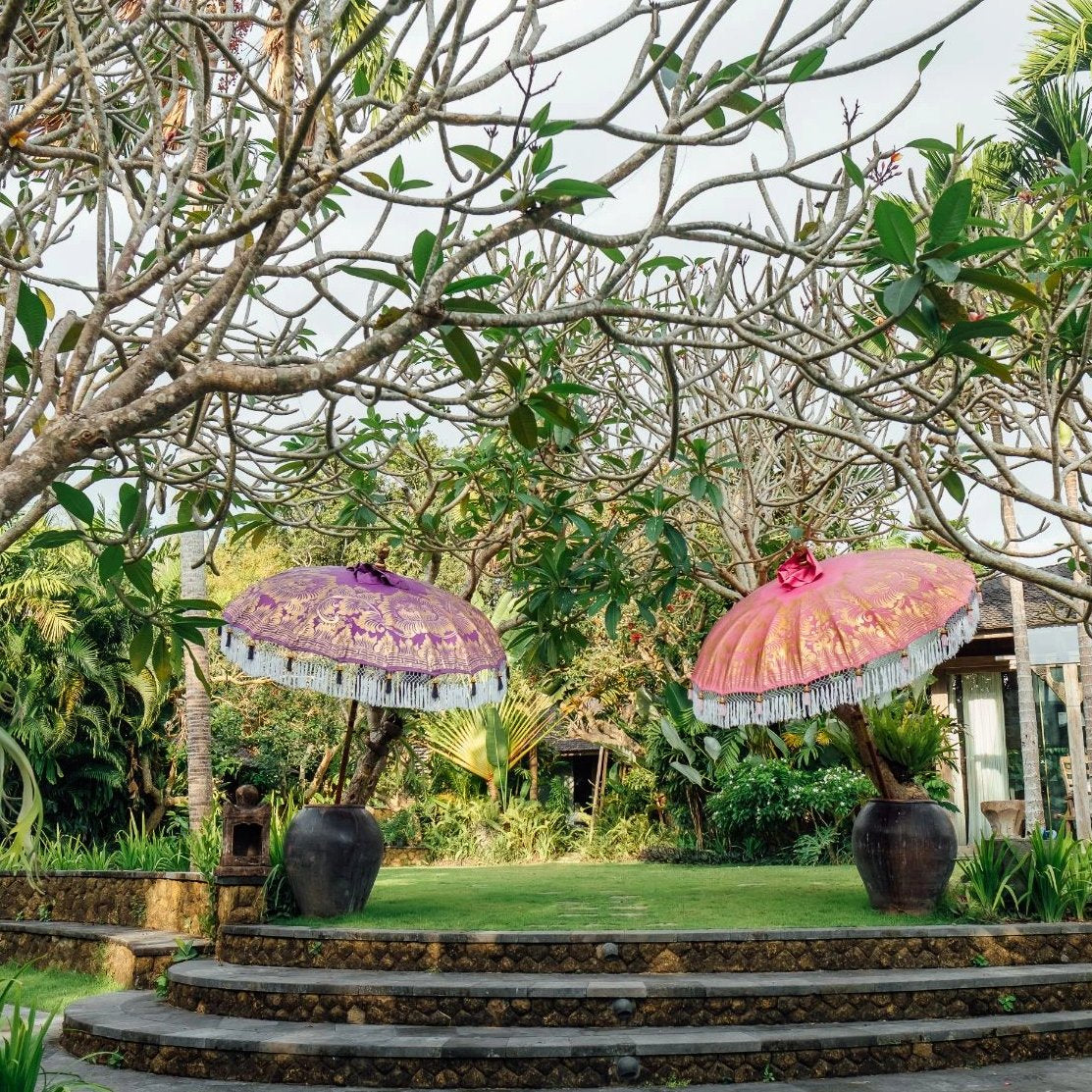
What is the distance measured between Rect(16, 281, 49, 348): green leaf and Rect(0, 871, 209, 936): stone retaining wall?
18.9ft

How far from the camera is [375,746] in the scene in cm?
794

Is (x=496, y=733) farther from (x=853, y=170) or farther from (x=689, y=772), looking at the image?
(x=853, y=170)

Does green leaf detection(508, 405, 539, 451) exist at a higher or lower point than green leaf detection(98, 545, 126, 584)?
higher

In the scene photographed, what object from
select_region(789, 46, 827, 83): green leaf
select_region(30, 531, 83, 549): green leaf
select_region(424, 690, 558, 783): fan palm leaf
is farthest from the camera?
select_region(424, 690, 558, 783): fan palm leaf

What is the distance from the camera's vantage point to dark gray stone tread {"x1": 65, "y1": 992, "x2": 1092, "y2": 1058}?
545cm

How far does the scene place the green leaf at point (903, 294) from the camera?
315 centimetres

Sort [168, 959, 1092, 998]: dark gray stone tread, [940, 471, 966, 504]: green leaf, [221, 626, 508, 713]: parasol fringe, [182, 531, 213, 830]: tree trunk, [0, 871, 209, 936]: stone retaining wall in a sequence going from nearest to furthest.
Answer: [940, 471, 966, 504]: green leaf, [168, 959, 1092, 998]: dark gray stone tread, [221, 626, 508, 713]: parasol fringe, [0, 871, 209, 936]: stone retaining wall, [182, 531, 213, 830]: tree trunk

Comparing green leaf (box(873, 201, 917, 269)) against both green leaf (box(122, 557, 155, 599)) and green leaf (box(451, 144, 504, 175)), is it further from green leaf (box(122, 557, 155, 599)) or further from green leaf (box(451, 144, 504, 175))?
green leaf (box(122, 557, 155, 599))

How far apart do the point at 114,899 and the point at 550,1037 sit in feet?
19.1

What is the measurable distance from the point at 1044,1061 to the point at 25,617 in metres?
11.8

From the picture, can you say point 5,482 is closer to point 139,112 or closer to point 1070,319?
point 139,112

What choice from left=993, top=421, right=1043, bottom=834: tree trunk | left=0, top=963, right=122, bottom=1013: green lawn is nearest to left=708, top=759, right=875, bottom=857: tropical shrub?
left=993, top=421, right=1043, bottom=834: tree trunk

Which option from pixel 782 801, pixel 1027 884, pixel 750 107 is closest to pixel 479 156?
pixel 750 107

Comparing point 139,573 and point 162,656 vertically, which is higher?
point 139,573
